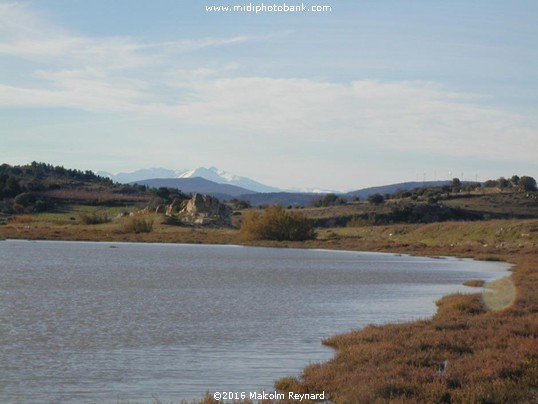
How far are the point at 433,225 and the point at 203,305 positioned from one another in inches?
3185

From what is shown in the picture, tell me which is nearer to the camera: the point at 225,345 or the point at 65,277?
the point at 225,345

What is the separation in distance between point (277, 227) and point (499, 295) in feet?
256

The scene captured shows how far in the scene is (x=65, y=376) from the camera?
1823cm

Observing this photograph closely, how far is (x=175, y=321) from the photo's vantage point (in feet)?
91.1

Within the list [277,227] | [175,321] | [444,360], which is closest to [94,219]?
[277,227]

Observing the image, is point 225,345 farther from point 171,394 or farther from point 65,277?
point 65,277

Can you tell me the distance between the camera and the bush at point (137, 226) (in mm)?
119125

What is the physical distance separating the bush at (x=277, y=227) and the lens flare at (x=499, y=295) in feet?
223

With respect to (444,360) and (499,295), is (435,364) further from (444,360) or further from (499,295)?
(499,295)

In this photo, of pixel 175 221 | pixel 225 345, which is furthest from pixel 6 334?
pixel 175 221

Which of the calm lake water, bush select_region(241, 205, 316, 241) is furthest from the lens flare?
bush select_region(241, 205, 316, 241)

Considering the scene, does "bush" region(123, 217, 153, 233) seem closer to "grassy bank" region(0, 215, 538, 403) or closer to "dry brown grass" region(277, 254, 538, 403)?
"grassy bank" region(0, 215, 538, 403)

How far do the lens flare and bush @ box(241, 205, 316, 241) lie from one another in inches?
2672

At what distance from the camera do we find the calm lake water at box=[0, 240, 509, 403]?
17.9 meters
